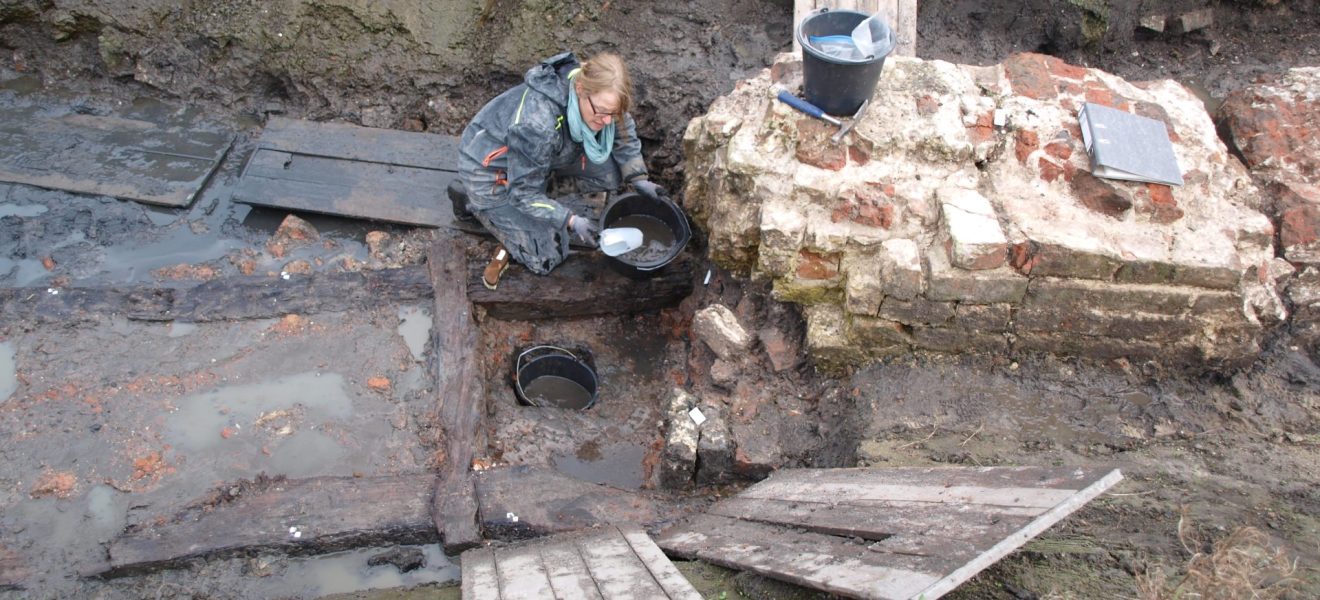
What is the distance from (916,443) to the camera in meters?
3.53

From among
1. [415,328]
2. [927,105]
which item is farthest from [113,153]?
[927,105]

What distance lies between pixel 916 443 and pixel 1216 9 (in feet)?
13.5

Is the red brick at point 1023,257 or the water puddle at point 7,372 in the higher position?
the red brick at point 1023,257

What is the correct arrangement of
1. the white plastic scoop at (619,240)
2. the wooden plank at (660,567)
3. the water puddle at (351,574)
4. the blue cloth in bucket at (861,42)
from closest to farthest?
the wooden plank at (660,567), the water puddle at (351,574), the blue cloth in bucket at (861,42), the white plastic scoop at (619,240)

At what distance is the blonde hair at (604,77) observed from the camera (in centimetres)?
379

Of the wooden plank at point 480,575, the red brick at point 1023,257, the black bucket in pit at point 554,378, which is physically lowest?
the black bucket in pit at point 554,378

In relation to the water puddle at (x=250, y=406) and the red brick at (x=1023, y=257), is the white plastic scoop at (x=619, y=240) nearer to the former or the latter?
the water puddle at (x=250, y=406)

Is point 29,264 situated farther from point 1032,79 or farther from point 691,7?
point 1032,79

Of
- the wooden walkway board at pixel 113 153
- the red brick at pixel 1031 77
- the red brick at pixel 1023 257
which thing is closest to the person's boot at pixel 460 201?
the wooden walkway board at pixel 113 153

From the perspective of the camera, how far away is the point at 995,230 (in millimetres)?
3592

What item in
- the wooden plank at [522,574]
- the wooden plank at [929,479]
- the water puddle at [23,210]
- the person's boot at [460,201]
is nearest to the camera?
the wooden plank at [929,479]

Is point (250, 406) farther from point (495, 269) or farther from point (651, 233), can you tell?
point (651, 233)

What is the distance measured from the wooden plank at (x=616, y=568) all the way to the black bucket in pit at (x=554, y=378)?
158 cm

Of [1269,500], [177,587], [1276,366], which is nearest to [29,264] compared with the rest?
[177,587]
